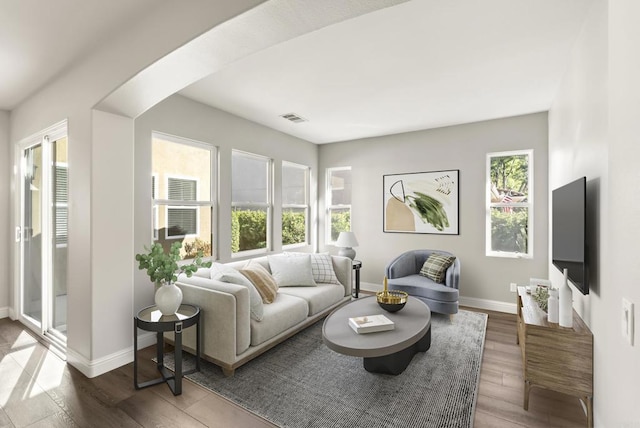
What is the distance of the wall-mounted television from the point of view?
1.87 metres

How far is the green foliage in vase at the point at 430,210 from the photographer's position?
4.55 metres

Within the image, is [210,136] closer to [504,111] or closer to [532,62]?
[532,62]

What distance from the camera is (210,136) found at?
12.2 feet

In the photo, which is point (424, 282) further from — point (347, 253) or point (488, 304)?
point (347, 253)

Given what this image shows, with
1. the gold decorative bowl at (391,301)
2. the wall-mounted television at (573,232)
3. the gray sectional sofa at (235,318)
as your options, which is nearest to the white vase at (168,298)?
the gray sectional sofa at (235,318)

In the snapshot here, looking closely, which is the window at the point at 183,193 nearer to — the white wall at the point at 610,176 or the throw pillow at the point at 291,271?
the throw pillow at the point at 291,271

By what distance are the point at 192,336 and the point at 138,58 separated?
2.23m

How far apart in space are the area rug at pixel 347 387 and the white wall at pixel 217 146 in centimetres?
134

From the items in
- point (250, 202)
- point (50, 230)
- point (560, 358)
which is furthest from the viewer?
point (250, 202)

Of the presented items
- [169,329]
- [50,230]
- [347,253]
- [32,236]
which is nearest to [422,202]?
[347,253]

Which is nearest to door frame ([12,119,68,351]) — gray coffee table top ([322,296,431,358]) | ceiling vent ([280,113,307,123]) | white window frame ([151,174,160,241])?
white window frame ([151,174,160,241])

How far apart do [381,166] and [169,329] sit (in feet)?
12.8

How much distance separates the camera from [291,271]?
3730 millimetres

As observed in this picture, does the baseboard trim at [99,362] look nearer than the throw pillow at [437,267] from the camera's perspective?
Yes
